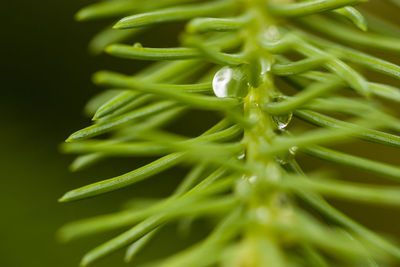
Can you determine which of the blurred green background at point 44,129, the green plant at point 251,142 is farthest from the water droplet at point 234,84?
the blurred green background at point 44,129

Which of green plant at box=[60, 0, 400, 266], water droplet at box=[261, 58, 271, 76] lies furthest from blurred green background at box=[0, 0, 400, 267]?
water droplet at box=[261, 58, 271, 76]

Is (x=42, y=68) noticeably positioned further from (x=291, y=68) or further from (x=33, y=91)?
(x=291, y=68)

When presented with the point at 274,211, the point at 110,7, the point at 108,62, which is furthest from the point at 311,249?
the point at 108,62

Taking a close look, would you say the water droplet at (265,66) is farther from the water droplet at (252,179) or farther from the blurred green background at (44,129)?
the blurred green background at (44,129)

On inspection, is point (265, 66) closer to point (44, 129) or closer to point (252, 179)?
point (252, 179)

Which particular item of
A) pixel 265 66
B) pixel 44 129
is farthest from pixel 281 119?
pixel 44 129
